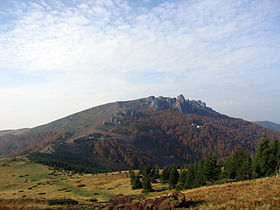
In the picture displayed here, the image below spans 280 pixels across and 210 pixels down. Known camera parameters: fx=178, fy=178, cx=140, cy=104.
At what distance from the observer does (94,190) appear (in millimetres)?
51375

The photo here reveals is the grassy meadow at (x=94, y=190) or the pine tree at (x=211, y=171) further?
the pine tree at (x=211, y=171)

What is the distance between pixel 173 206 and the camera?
1576 centimetres

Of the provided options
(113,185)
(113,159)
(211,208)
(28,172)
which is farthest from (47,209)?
(113,159)

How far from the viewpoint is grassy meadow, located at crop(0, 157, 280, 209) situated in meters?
15.9

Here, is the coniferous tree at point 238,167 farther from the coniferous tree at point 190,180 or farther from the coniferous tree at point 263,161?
the coniferous tree at point 190,180

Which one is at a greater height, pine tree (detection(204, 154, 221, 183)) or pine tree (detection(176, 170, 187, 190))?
pine tree (detection(204, 154, 221, 183))

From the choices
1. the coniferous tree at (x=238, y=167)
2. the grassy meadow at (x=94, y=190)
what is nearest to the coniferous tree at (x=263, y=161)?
the coniferous tree at (x=238, y=167)

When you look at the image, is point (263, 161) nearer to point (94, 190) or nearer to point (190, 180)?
point (190, 180)

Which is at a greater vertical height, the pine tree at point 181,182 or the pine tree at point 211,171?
the pine tree at point 211,171

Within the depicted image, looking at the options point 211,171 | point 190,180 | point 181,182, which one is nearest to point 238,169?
point 211,171

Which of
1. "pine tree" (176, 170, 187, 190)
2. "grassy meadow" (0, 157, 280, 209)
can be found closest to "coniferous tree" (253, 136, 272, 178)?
"pine tree" (176, 170, 187, 190)

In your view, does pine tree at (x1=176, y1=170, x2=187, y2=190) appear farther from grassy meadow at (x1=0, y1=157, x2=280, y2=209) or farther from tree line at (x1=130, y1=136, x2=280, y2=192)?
grassy meadow at (x1=0, y1=157, x2=280, y2=209)

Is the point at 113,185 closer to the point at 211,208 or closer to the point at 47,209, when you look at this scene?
the point at 47,209

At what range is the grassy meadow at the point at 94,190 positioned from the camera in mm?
15914
